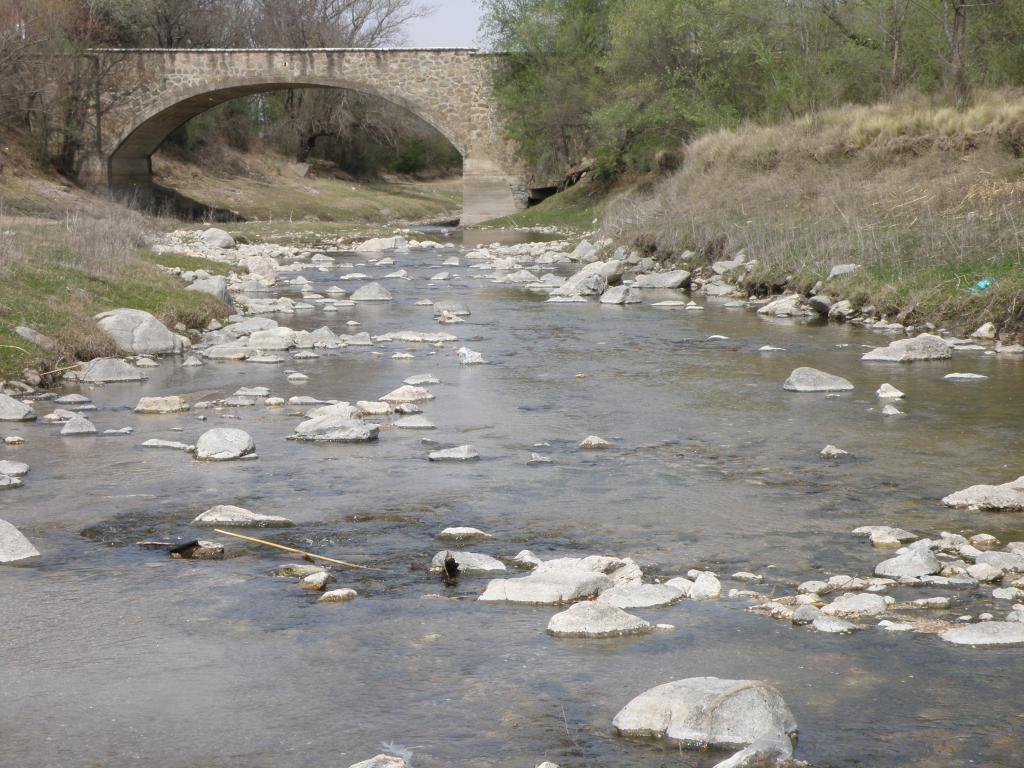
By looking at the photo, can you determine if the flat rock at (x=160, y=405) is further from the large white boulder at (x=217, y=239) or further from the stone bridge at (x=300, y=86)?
the stone bridge at (x=300, y=86)

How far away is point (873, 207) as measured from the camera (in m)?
17.2

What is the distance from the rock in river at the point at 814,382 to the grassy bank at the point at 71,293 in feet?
19.5

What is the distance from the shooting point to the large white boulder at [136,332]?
1151cm

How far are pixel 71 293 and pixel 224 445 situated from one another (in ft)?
17.3

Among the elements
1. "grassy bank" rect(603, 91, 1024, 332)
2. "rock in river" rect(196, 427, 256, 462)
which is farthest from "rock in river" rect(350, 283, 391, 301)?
"rock in river" rect(196, 427, 256, 462)

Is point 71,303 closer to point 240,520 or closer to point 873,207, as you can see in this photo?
point 240,520

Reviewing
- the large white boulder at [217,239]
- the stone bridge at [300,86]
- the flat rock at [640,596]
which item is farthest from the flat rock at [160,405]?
the stone bridge at [300,86]

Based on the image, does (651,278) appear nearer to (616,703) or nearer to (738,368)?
(738,368)

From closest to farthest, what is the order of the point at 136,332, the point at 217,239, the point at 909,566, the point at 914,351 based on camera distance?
1. the point at 909,566
2. the point at 914,351
3. the point at 136,332
4. the point at 217,239

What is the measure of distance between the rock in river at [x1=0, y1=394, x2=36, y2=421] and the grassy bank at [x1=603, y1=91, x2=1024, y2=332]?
878 centimetres

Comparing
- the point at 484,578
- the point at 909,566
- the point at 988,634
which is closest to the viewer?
the point at 988,634

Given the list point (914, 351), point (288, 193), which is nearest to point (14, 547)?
point (914, 351)

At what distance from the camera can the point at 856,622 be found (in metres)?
4.57

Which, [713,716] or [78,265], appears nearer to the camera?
[713,716]
